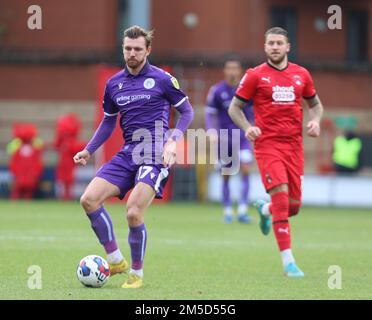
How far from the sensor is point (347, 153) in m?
25.1

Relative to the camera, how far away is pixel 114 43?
97.7 ft

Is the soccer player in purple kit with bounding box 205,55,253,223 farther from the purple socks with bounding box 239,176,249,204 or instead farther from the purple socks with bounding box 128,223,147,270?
the purple socks with bounding box 128,223,147,270

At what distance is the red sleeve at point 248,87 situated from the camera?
36.0 feet

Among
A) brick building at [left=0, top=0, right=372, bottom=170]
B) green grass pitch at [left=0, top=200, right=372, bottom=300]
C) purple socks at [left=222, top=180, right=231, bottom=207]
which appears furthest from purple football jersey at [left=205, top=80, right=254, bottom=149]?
brick building at [left=0, top=0, right=372, bottom=170]

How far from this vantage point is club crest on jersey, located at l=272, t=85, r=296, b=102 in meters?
11.0

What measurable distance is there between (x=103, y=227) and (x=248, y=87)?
7.26 feet

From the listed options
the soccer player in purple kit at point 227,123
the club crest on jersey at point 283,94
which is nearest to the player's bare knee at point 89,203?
the club crest on jersey at point 283,94

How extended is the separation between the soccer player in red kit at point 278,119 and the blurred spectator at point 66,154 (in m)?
13.1

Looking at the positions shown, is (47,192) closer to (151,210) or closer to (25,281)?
(151,210)

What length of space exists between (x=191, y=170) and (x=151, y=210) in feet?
11.6

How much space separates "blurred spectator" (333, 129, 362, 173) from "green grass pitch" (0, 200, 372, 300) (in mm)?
4232

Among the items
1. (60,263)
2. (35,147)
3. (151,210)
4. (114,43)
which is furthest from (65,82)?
(60,263)

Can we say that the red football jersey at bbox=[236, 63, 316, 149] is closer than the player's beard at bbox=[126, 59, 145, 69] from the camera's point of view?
No

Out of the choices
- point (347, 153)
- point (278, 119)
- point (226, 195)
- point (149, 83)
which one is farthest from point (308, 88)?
point (347, 153)
